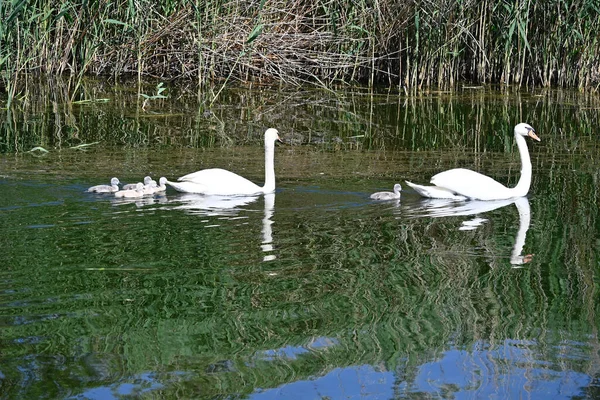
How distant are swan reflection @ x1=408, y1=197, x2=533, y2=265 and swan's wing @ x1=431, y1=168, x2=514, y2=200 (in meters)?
0.06

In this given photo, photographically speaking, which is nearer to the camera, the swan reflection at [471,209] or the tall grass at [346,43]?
the swan reflection at [471,209]

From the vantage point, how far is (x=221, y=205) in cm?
801

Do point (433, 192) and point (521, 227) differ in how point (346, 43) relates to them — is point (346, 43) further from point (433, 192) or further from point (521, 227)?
point (521, 227)

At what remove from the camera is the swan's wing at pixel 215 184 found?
27.1ft

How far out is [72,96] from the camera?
1350 cm

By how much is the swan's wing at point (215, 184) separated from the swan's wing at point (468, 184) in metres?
1.50

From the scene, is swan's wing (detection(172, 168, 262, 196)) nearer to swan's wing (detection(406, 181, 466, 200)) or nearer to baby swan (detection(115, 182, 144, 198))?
baby swan (detection(115, 182, 144, 198))

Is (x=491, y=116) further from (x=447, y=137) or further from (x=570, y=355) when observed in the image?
(x=570, y=355)

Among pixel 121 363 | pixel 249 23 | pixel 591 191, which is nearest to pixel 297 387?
pixel 121 363

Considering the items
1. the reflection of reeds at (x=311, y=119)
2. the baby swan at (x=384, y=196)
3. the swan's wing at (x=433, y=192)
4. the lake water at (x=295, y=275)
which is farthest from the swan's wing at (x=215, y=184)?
A: the reflection of reeds at (x=311, y=119)

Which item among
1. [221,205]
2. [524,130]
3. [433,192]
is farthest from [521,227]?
[221,205]

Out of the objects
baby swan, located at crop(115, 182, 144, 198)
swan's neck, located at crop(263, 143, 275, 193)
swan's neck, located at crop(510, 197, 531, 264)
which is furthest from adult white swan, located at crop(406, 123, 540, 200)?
baby swan, located at crop(115, 182, 144, 198)

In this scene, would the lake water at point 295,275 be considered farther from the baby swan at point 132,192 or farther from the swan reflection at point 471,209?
the baby swan at point 132,192

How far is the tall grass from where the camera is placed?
1527 centimetres
